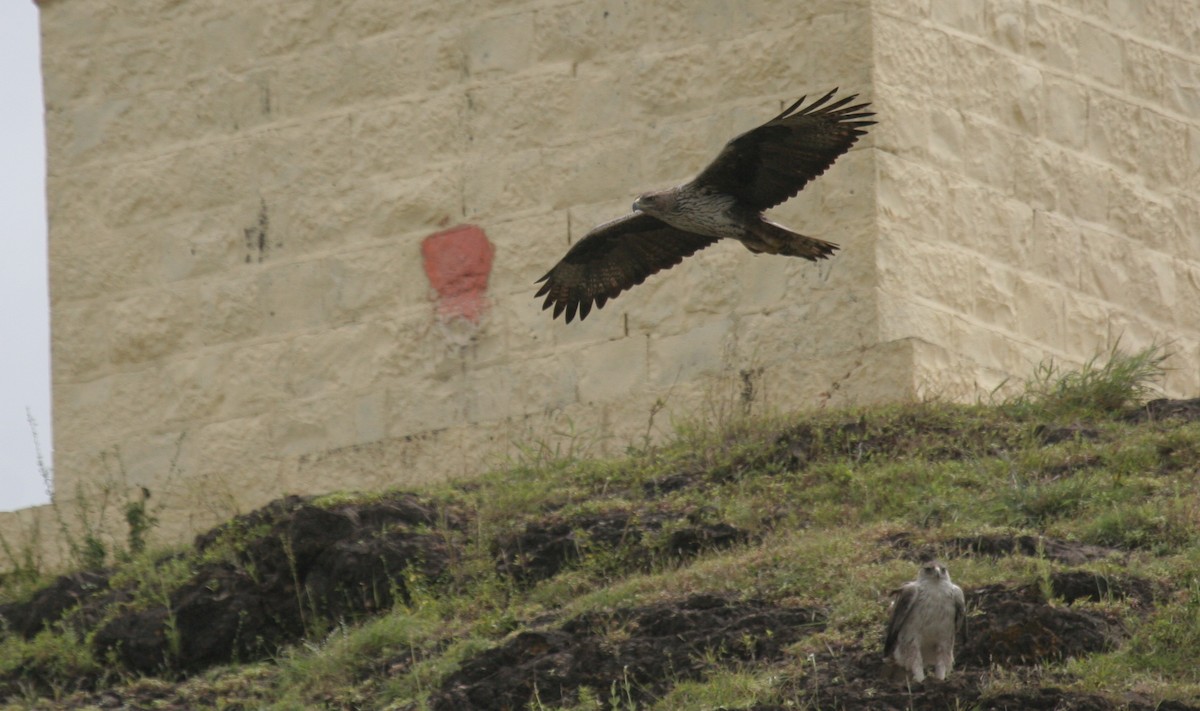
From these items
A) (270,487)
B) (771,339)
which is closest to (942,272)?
(771,339)

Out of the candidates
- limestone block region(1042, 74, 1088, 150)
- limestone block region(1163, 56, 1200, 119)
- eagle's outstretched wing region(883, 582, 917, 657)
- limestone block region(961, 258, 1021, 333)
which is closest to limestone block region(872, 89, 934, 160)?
limestone block region(961, 258, 1021, 333)

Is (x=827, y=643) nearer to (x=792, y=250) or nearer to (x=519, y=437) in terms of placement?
(x=792, y=250)

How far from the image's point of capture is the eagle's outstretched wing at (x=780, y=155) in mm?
11461

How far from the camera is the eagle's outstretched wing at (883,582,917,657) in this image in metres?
9.27

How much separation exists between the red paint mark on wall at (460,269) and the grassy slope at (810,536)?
1151 mm

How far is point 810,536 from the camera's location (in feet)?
37.4

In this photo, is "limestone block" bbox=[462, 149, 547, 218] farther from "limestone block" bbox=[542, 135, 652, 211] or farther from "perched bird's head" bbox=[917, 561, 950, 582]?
"perched bird's head" bbox=[917, 561, 950, 582]

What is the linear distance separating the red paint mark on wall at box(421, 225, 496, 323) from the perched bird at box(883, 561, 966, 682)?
5613 millimetres

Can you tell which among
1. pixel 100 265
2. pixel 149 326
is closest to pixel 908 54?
pixel 149 326

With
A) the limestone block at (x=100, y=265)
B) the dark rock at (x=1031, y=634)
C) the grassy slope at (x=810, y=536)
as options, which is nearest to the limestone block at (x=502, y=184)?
the grassy slope at (x=810, y=536)

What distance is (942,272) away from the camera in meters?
13.9

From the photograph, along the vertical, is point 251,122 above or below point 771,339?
above

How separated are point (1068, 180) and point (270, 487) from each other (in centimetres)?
487

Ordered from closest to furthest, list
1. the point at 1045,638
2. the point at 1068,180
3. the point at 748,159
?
1. the point at 1045,638
2. the point at 748,159
3. the point at 1068,180
